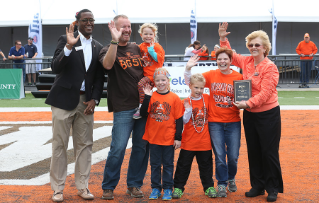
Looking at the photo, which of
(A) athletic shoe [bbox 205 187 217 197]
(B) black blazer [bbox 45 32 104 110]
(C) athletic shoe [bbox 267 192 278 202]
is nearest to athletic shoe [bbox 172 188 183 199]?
(A) athletic shoe [bbox 205 187 217 197]

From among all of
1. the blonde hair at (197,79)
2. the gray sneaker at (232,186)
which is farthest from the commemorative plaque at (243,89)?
the gray sneaker at (232,186)

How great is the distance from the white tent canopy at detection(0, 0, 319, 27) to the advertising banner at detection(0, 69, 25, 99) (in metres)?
5.85

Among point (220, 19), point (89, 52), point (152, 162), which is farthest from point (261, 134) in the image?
point (220, 19)

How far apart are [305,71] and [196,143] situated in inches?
541

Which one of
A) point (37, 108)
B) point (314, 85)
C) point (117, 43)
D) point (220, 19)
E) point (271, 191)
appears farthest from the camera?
point (220, 19)

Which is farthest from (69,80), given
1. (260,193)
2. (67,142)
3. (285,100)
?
(285,100)

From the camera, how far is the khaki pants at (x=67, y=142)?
4.59 meters

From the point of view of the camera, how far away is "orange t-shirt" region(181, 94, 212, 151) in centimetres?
472

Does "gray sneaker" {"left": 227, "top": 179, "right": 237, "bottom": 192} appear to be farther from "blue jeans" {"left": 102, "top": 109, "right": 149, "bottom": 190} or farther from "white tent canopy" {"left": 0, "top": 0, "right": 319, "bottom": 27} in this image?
"white tent canopy" {"left": 0, "top": 0, "right": 319, "bottom": 27}

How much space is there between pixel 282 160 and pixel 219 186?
6.55 feet

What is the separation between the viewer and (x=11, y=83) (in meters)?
15.1

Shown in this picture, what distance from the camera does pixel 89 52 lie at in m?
4.71

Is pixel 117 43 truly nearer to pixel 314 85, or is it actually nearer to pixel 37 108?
pixel 37 108

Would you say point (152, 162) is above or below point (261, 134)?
below
